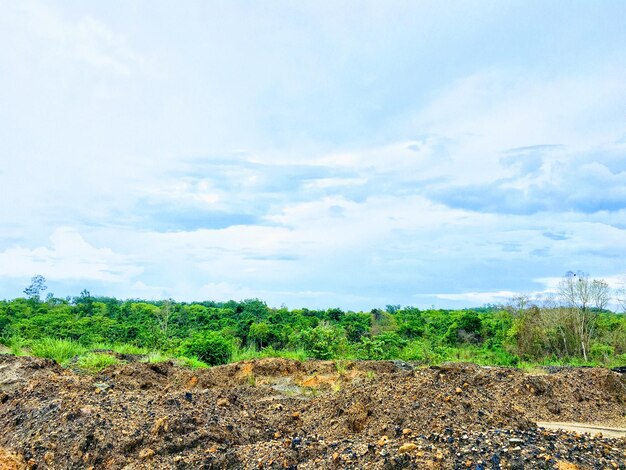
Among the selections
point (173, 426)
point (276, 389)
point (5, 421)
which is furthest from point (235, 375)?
point (173, 426)

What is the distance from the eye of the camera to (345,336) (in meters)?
18.5

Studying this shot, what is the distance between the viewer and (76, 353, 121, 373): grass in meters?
11.5

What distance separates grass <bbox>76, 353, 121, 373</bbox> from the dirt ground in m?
1.42

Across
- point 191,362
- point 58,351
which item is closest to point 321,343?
point 191,362

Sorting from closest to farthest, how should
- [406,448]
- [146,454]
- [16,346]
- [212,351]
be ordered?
[406,448], [146,454], [212,351], [16,346]

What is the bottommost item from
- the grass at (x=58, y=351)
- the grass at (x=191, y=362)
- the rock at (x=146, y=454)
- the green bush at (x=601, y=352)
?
the rock at (x=146, y=454)

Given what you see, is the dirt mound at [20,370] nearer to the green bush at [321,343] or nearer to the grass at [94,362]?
the grass at [94,362]

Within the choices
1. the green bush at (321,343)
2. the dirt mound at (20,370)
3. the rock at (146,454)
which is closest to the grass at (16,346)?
the dirt mound at (20,370)

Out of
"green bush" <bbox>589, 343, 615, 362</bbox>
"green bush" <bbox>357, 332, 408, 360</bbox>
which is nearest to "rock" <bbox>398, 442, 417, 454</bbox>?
"green bush" <bbox>357, 332, 408, 360</bbox>

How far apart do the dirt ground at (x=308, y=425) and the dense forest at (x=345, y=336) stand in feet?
17.0

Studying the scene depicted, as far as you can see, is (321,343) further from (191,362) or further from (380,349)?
(191,362)

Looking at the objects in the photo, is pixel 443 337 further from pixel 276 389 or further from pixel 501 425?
pixel 501 425

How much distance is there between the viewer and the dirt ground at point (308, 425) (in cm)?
409

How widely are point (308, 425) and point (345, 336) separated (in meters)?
12.1
